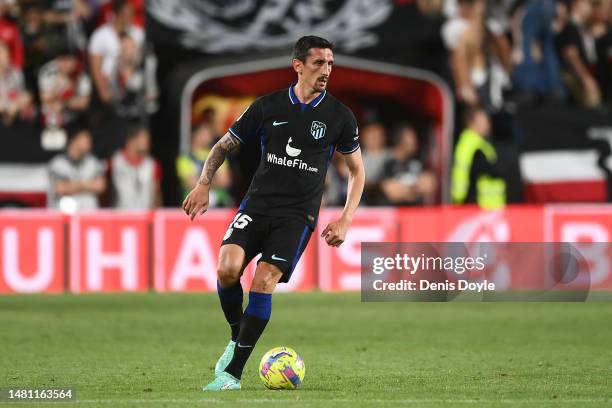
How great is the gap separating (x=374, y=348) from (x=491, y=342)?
47.1 inches

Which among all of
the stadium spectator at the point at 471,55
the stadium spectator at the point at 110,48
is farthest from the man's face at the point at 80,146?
the stadium spectator at the point at 471,55

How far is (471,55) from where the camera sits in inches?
776

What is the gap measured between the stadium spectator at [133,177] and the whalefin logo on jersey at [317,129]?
1023 cm

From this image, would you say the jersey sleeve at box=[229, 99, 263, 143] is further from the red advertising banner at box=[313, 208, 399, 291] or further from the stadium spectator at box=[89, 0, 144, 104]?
the stadium spectator at box=[89, 0, 144, 104]

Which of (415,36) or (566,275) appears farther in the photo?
(415,36)

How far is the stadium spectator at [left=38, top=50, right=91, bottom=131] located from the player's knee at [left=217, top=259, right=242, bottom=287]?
11310 millimetres

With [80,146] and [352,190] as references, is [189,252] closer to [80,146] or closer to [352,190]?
[80,146]

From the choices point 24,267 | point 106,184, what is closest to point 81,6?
point 106,184

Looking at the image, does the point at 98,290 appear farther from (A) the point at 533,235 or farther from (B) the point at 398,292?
(A) the point at 533,235

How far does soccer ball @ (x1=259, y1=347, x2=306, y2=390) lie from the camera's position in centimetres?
792

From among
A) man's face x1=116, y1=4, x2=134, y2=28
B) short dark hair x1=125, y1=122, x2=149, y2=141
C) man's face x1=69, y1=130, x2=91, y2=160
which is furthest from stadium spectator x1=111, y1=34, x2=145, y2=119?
man's face x1=69, y1=130, x2=91, y2=160

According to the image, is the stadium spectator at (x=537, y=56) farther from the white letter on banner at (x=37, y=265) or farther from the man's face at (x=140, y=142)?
the white letter on banner at (x=37, y=265)

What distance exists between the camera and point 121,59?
19.2 metres

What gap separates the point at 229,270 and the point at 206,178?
61cm
